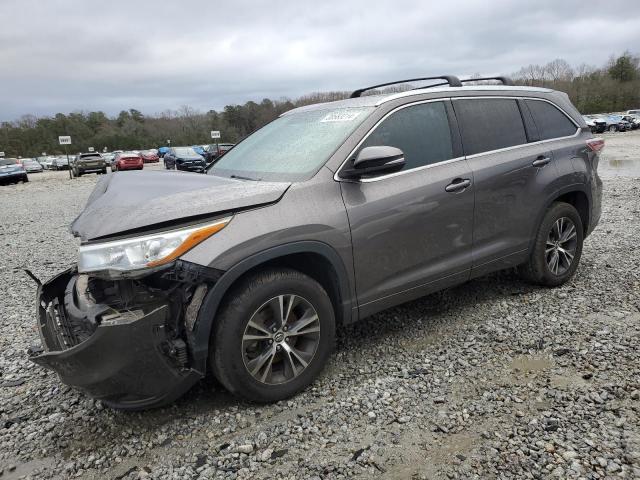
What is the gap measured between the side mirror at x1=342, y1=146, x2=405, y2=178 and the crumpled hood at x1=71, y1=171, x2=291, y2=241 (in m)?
0.46

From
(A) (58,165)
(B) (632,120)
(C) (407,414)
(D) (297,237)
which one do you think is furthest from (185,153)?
(B) (632,120)

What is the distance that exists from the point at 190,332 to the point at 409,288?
1.57 meters

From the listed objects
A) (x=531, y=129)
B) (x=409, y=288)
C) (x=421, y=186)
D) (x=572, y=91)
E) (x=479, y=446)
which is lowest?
(x=479, y=446)

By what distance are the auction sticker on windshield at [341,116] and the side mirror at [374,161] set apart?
1.57ft

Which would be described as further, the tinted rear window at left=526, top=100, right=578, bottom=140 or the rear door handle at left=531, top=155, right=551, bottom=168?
the tinted rear window at left=526, top=100, right=578, bottom=140

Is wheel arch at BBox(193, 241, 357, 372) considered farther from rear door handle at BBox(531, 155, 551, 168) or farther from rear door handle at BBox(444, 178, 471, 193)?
rear door handle at BBox(531, 155, 551, 168)

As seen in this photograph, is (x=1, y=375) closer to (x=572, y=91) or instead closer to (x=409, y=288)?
(x=409, y=288)

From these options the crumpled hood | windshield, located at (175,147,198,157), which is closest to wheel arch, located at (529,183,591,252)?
the crumpled hood

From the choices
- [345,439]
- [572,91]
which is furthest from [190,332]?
[572,91]

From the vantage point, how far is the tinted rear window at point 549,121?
4.26 meters

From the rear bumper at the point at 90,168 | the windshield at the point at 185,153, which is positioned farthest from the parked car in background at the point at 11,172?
the windshield at the point at 185,153

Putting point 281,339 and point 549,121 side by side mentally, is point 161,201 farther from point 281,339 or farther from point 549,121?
point 549,121

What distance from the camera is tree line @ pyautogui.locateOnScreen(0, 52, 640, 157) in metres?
75.5

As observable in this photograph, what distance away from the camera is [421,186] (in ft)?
10.8
